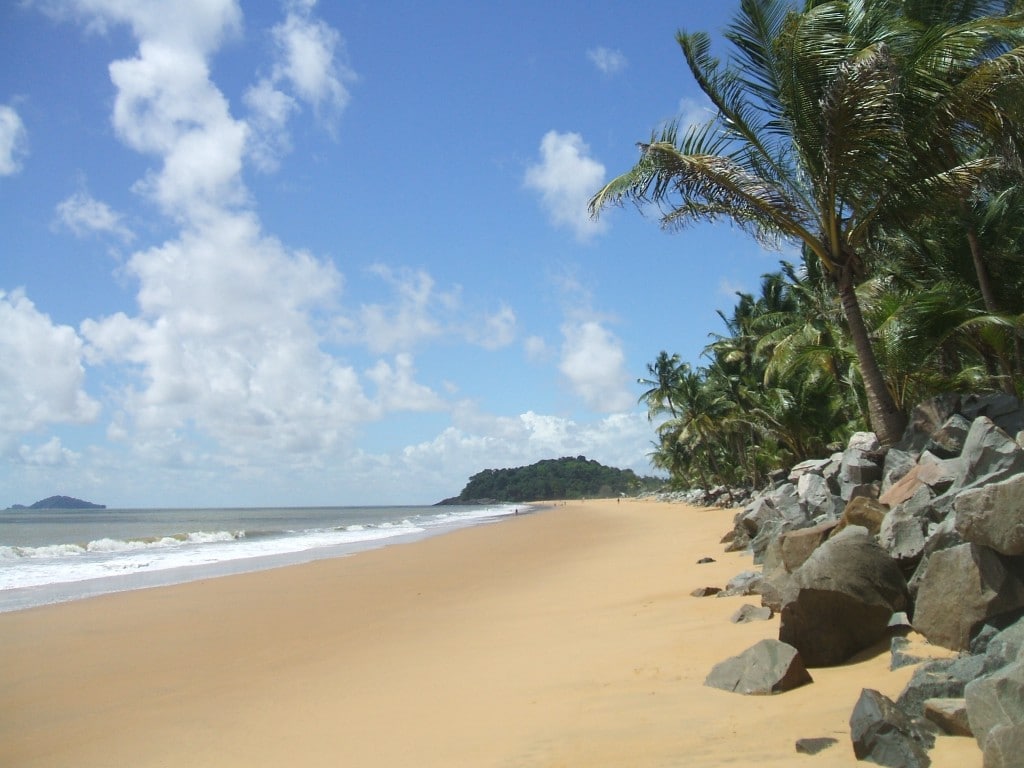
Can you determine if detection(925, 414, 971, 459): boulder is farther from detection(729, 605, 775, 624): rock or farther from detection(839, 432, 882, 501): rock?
detection(729, 605, 775, 624): rock

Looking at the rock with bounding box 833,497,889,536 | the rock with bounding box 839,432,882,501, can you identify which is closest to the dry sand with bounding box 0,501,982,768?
the rock with bounding box 833,497,889,536

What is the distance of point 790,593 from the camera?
17.5 feet

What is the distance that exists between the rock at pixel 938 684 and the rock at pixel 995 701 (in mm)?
382

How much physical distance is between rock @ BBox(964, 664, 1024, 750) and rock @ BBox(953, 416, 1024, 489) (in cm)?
272

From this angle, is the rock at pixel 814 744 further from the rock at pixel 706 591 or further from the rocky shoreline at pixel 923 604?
the rock at pixel 706 591

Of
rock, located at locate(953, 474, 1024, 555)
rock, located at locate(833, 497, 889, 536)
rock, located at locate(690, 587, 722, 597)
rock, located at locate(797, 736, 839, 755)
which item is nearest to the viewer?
rock, located at locate(797, 736, 839, 755)

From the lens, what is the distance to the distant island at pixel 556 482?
164 meters

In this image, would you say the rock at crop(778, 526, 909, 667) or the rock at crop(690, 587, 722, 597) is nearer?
the rock at crop(778, 526, 909, 667)

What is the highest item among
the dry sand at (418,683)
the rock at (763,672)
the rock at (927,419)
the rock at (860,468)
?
the rock at (927,419)

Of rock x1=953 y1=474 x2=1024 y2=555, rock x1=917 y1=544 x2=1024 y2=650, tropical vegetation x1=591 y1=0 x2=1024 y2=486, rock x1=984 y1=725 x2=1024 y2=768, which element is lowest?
rock x1=984 y1=725 x2=1024 y2=768

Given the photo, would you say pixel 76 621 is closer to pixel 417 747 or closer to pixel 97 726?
pixel 97 726

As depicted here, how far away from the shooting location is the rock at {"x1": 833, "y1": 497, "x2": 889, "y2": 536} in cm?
695

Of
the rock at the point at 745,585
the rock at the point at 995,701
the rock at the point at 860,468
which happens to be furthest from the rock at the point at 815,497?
the rock at the point at 995,701

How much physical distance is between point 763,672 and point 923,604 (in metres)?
1.22
